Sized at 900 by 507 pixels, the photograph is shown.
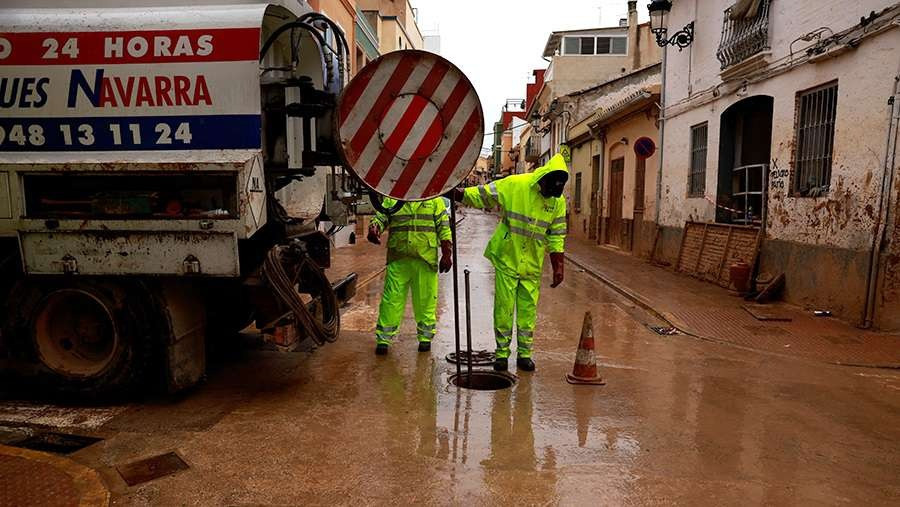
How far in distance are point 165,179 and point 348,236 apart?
1256cm

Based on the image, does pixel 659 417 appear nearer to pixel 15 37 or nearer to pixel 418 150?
pixel 418 150

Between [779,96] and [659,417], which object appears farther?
[779,96]

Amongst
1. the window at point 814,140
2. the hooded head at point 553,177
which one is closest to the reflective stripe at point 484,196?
the hooded head at point 553,177

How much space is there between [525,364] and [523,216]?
1303mm

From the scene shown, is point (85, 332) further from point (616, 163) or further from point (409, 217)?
point (616, 163)

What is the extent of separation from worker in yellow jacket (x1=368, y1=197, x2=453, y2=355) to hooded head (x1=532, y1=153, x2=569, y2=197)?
1.01 metres

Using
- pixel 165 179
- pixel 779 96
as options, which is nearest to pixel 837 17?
pixel 779 96

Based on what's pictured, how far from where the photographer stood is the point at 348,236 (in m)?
16.6

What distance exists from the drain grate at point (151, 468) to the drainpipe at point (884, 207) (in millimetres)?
7237

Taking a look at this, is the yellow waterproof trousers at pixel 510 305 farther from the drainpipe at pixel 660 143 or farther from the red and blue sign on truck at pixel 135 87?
the drainpipe at pixel 660 143

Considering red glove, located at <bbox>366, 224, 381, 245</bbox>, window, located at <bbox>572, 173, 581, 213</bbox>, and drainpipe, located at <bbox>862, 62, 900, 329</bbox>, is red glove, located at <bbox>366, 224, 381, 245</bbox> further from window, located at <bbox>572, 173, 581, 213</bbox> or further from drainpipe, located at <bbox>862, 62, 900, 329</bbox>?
window, located at <bbox>572, 173, 581, 213</bbox>

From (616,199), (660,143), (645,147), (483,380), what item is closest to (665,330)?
(483,380)

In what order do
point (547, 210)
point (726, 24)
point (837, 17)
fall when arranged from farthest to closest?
1. point (726, 24)
2. point (837, 17)
3. point (547, 210)

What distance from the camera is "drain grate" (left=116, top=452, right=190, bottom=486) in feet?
10.7
